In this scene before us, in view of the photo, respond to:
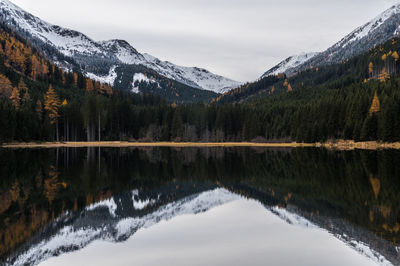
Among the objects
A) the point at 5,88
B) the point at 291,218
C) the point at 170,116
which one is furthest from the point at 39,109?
the point at 291,218

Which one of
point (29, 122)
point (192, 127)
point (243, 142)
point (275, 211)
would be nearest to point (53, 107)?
point (29, 122)

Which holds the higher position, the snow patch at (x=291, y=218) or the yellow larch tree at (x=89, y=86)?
the yellow larch tree at (x=89, y=86)

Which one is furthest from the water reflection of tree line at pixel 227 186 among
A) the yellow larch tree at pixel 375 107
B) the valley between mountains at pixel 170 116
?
the yellow larch tree at pixel 375 107

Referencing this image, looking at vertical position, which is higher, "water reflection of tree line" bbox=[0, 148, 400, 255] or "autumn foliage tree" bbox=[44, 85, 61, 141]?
"autumn foliage tree" bbox=[44, 85, 61, 141]

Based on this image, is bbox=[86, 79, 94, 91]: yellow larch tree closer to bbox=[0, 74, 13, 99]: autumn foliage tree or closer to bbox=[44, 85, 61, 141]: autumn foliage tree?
bbox=[44, 85, 61, 141]: autumn foliage tree

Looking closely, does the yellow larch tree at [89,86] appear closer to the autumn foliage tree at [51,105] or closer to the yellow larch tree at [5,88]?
the autumn foliage tree at [51,105]

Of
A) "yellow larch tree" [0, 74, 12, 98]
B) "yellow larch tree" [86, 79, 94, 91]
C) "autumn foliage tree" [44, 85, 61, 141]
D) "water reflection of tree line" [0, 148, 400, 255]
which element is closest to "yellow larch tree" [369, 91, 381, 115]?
"water reflection of tree line" [0, 148, 400, 255]

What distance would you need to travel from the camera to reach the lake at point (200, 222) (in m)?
12.6

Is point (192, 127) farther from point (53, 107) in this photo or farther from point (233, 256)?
point (233, 256)

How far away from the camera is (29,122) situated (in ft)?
322

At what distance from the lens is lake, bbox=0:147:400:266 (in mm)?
12578

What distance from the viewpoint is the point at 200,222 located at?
1841cm

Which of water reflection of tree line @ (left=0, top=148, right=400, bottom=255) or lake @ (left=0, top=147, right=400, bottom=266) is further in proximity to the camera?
water reflection of tree line @ (left=0, top=148, right=400, bottom=255)

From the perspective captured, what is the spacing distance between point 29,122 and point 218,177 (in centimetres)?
7753
